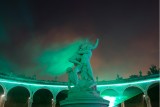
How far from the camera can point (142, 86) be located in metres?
36.4

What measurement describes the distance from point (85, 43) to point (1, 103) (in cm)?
2827

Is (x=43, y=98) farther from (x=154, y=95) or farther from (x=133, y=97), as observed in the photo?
(x=154, y=95)

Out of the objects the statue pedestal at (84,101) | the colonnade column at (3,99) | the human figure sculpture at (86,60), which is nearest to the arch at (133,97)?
the colonnade column at (3,99)

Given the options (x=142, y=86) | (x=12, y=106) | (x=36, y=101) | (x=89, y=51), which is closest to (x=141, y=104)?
(x=142, y=86)

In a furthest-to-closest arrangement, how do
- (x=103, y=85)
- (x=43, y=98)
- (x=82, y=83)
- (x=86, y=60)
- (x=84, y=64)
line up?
1. (x=43, y=98)
2. (x=103, y=85)
3. (x=86, y=60)
4. (x=84, y=64)
5. (x=82, y=83)

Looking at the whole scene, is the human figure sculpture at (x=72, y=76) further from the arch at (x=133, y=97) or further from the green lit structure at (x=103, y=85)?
the arch at (x=133, y=97)

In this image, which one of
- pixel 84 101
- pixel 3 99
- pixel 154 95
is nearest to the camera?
pixel 84 101

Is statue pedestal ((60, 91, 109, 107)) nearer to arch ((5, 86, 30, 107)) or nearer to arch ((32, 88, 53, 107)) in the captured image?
arch ((5, 86, 30, 107))

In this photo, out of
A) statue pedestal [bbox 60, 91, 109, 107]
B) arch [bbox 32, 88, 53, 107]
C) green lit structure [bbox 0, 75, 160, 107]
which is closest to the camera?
statue pedestal [bbox 60, 91, 109, 107]

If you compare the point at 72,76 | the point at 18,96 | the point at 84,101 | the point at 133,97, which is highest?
the point at 72,76

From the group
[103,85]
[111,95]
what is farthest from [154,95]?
[103,85]

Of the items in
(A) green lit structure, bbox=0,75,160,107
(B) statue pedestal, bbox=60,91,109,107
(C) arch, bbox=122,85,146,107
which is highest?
(A) green lit structure, bbox=0,75,160,107

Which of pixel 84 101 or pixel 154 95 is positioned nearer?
pixel 84 101

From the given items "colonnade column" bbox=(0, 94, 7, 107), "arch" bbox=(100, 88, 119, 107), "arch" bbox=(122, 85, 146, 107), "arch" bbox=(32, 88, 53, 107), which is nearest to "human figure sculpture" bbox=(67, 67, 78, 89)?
"colonnade column" bbox=(0, 94, 7, 107)
